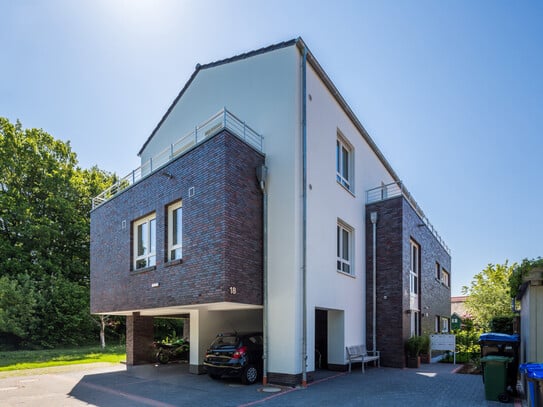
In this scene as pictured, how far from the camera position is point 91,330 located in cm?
2962

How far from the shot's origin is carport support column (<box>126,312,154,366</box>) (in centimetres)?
1638

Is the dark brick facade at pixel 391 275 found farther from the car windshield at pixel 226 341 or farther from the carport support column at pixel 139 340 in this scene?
the carport support column at pixel 139 340

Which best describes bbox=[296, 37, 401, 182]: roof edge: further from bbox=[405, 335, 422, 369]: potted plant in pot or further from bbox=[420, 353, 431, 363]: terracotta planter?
bbox=[420, 353, 431, 363]: terracotta planter

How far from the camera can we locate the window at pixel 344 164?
48.6 feet

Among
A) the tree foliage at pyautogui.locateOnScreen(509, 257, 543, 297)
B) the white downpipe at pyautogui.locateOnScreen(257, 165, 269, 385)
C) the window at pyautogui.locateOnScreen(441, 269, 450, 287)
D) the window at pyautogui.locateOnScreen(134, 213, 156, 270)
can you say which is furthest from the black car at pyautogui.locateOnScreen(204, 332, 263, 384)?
the window at pyautogui.locateOnScreen(441, 269, 450, 287)

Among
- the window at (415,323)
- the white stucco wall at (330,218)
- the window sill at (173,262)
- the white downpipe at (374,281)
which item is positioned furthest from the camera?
the window at (415,323)

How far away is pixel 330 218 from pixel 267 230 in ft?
8.73

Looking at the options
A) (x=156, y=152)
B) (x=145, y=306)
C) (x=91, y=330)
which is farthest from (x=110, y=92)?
(x=91, y=330)

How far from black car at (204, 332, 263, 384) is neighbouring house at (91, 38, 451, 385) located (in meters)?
0.55

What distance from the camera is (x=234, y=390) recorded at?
396 inches

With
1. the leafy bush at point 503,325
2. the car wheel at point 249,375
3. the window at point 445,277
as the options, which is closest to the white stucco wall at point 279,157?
the car wheel at point 249,375

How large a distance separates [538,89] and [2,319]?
27.8 metres

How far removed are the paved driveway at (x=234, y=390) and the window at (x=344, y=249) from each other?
331 cm

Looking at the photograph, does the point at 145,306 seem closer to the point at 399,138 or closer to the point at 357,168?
the point at 357,168
